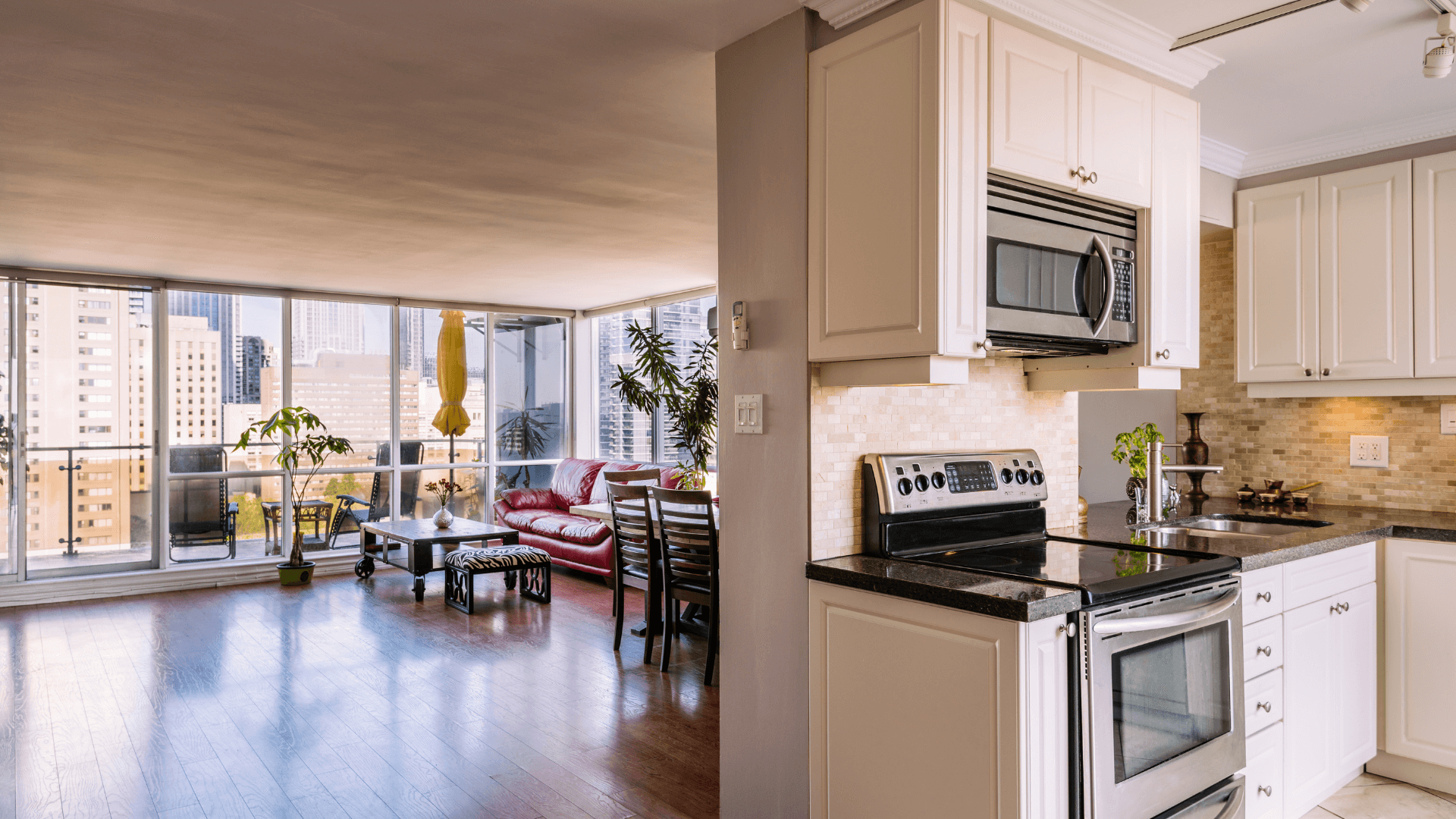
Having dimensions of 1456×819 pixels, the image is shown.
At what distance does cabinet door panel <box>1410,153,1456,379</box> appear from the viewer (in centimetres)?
328

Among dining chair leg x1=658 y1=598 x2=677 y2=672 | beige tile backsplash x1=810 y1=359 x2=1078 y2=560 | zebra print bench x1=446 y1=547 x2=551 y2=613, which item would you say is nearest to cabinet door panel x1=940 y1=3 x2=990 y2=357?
beige tile backsplash x1=810 y1=359 x2=1078 y2=560

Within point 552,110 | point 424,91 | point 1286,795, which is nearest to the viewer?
point 1286,795

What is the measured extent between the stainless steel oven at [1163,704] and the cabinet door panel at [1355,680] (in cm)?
80

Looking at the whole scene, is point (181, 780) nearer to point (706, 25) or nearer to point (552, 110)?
point (552, 110)

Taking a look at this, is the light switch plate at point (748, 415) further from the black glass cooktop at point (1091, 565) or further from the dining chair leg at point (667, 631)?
the dining chair leg at point (667, 631)

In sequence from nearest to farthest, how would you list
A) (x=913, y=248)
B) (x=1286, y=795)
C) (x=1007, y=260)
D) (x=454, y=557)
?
(x=913, y=248) → (x=1007, y=260) → (x=1286, y=795) → (x=454, y=557)

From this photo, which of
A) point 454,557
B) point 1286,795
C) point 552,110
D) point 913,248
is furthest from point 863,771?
point 454,557

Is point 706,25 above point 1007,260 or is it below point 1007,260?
above

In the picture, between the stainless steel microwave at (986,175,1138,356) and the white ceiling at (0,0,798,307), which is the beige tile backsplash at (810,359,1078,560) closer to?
the stainless steel microwave at (986,175,1138,356)

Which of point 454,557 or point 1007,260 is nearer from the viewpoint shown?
point 1007,260

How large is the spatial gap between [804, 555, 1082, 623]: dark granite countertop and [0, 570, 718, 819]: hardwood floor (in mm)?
1128

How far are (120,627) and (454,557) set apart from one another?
2.01 m

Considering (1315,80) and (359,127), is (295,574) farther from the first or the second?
(1315,80)

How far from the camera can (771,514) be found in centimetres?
246
